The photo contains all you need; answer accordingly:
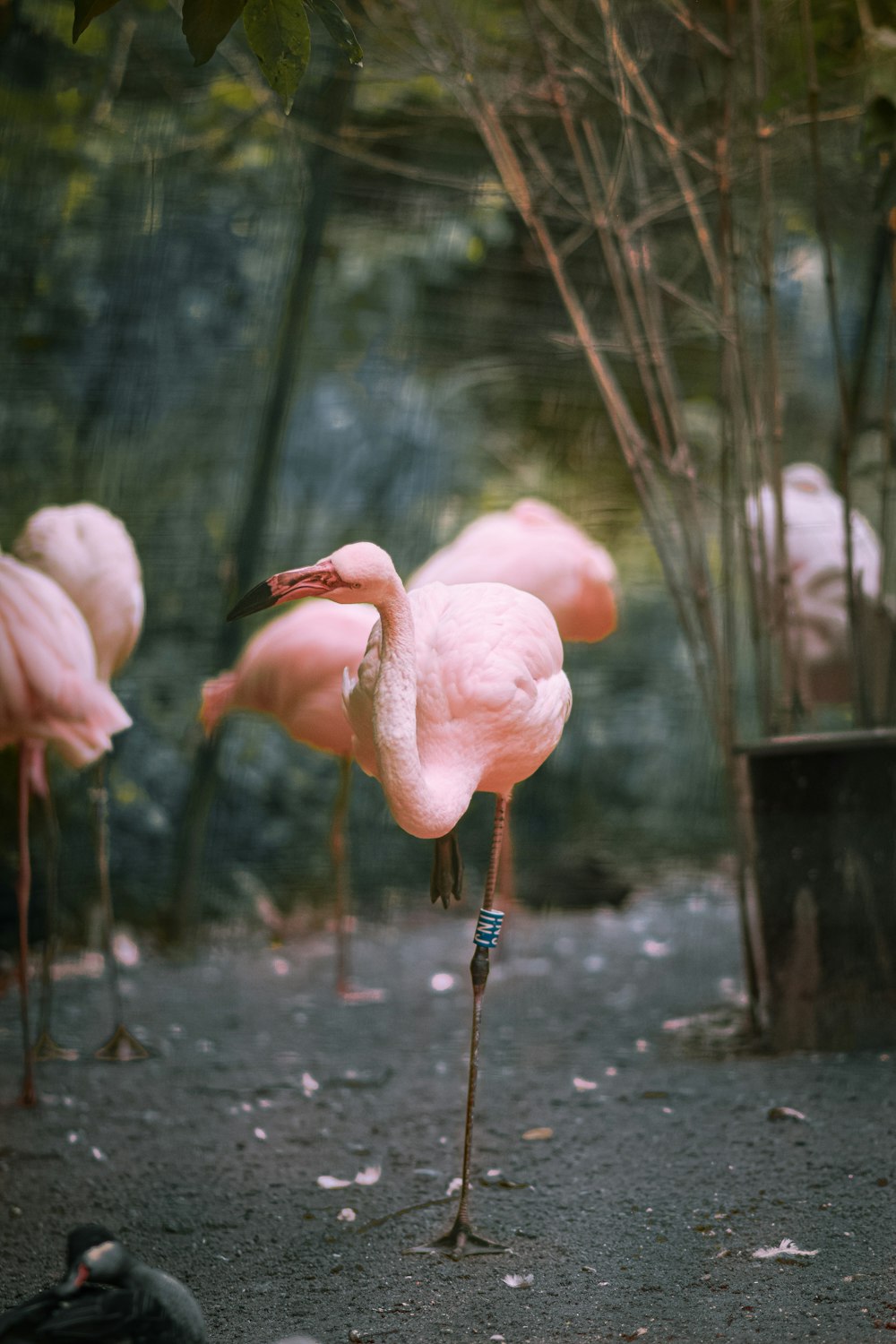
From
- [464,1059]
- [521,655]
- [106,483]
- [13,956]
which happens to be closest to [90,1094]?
[464,1059]

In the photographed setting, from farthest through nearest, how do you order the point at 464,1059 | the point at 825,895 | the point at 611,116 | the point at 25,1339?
the point at 611,116 < the point at 464,1059 < the point at 825,895 < the point at 25,1339

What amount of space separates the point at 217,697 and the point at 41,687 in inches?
22.8

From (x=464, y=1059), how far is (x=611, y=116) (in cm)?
195

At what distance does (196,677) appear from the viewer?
3.03 metres

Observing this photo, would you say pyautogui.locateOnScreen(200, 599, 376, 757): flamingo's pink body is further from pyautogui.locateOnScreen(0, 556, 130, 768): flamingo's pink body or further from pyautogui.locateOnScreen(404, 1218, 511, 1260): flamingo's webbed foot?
pyautogui.locateOnScreen(404, 1218, 511, 1260): flamingo's webbed foot

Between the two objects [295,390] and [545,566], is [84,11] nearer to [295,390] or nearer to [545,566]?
[545,566]

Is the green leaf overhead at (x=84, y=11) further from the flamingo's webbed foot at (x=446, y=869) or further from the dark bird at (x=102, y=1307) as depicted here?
the dark bird at (x=102, y=1307)

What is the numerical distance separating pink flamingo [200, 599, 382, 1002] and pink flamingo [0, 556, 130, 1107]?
412mm

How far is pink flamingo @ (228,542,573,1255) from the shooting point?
1.36m

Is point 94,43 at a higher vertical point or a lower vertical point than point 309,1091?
higher

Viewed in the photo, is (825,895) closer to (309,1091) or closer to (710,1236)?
(710,1236)

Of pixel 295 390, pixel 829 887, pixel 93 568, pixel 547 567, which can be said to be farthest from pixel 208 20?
pixel 295 390

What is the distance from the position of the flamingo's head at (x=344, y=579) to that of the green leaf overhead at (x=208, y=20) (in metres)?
0.50

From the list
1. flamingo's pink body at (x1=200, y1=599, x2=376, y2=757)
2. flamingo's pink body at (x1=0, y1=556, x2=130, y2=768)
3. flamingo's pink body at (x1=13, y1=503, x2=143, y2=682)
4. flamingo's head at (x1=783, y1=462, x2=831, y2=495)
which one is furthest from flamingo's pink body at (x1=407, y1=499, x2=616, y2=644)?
flamingo's pink body at (x1=0, y1=556, x2=130, y2=768)
